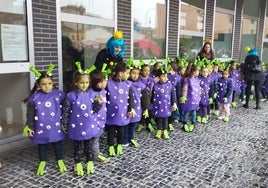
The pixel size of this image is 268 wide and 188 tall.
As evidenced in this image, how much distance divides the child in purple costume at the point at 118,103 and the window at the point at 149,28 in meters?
2.33

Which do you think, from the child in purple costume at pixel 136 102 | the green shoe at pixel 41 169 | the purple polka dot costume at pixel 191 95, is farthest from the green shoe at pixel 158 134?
the green shoe at pixel 41 169

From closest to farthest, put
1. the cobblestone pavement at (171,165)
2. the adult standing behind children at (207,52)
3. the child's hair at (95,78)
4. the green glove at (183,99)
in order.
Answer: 1. the cobblestone pavement at (171,165)
2. the child's hair at (95,78)
3. the green glove at (183,99)
4. the adult standing behind children at (207,52)

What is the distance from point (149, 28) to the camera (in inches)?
256

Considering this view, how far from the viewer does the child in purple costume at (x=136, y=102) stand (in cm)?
407

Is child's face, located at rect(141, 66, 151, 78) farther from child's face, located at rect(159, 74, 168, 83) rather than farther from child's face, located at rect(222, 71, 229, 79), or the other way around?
child's face, located at rect(222, 71, 229, 79)

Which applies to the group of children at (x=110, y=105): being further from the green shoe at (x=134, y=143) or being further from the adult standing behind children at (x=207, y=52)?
the adult standing behind children at (x=207, y=52)

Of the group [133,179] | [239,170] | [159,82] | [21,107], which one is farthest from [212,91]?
[21,107]

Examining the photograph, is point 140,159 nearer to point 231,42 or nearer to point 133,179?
point 133,179

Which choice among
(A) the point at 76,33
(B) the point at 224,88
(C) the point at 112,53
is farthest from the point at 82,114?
(B) the point at 224,88

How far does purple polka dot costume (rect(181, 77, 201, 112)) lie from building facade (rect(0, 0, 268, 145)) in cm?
145

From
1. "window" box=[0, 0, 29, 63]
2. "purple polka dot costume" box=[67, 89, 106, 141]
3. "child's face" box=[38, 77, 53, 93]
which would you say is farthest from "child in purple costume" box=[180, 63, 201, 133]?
"window" box=[0, 0, 29, 63]

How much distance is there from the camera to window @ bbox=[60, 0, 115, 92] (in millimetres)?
4523

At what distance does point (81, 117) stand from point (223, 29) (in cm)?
725

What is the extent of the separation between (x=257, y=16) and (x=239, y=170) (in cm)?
902
